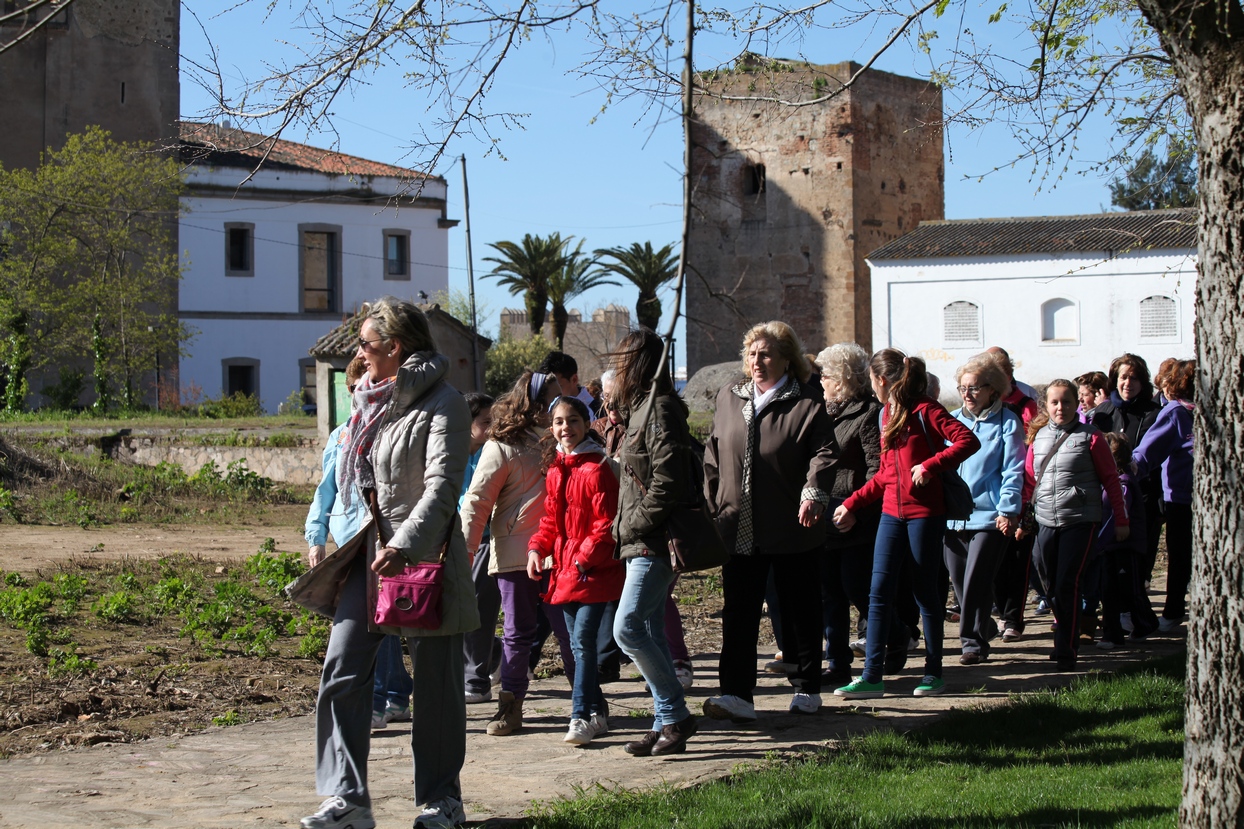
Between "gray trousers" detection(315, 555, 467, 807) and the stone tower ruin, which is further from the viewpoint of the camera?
the stone tower ruin

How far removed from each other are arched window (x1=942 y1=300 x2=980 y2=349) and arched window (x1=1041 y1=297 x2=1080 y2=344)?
6.79 ft

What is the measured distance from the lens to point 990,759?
5496 mm

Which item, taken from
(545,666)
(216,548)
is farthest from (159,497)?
(545,666)

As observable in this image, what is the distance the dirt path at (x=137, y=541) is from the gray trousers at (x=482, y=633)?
614cm

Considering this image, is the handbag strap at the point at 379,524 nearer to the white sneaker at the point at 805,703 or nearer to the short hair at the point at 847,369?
the white sneaker at the point at 805,703

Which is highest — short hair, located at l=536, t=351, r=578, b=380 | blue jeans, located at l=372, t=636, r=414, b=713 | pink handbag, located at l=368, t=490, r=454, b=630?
short hair, located at l=536, t=351, r=578, b=380

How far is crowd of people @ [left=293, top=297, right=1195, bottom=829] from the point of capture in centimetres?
462

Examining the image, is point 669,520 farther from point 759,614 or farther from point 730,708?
point 730,708

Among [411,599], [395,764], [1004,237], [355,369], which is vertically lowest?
[395,764]

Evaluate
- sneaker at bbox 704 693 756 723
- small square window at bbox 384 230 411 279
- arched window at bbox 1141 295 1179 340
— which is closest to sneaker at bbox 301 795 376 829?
sneaker at bbox 704 693 756 723

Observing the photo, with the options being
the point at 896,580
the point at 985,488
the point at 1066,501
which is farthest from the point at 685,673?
the point at 1066,501

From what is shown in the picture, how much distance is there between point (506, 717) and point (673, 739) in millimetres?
924

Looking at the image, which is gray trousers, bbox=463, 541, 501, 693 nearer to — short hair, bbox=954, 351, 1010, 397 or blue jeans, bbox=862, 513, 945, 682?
blue jeans, bbox=862, 513, 945, 682

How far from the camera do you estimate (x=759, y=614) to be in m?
6.19
